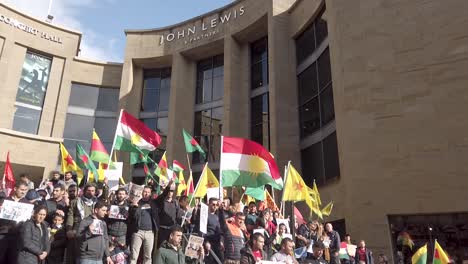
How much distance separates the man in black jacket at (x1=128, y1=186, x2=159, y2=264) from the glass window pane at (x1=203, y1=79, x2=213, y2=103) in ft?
79.8

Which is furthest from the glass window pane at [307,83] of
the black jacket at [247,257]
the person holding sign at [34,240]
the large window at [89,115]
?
the person holding sign at [34,240]

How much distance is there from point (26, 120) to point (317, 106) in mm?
21069

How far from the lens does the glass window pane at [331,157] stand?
21.1 meters

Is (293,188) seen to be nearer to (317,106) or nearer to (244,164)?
(244,164)

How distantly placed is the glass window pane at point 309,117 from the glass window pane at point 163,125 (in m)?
11.8

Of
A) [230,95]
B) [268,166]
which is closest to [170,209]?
[268,166]

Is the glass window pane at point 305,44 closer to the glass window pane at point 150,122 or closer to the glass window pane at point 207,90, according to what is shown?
the glass window pane at point 207,90

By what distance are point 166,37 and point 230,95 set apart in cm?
900

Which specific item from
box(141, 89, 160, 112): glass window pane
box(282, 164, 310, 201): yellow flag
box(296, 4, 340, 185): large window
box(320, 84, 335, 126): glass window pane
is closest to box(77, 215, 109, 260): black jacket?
box(282, 164, 310, 201): yellow flag

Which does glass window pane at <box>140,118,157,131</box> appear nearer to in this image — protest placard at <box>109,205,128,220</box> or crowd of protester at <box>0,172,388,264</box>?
crowd of protester at <box>0,172,388,264</box>

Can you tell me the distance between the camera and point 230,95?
96.1 ft

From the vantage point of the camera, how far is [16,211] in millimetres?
6715

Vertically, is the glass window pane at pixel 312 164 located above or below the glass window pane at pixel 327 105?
below

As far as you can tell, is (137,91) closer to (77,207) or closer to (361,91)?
(361,91)
